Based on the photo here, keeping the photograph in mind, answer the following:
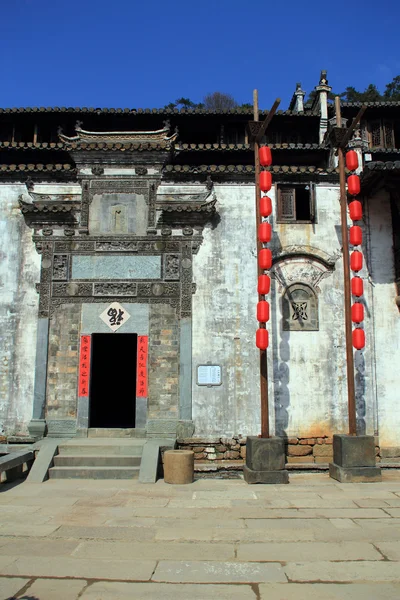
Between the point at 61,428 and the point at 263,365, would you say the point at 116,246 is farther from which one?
the point at 263,365

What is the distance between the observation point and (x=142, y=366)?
10.4m

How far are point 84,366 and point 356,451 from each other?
18.7 feet

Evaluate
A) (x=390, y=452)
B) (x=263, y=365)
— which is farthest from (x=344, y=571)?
(x=390, y=452)

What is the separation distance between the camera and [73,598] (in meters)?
3.97

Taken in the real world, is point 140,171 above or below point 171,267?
above

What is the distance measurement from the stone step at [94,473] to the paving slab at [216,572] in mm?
4093

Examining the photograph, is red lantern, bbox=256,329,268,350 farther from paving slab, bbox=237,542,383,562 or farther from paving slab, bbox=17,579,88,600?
paving slab, bbox=17,579,88,600

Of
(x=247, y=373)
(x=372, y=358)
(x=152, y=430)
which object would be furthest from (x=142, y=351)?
(x=372, y=358)

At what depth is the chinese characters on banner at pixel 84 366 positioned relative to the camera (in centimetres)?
1034

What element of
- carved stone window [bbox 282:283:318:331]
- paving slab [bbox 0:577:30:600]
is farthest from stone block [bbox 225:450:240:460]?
paving slab [bbox 0:577:30:600]

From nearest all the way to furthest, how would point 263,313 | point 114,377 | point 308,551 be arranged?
point 308,551 → point 263,313 → point 114,377

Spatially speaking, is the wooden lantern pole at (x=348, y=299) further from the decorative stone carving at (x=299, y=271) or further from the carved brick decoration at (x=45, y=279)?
the carved brick decoration at (x=45, y=279)

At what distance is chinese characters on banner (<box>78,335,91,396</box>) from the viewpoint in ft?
33.9

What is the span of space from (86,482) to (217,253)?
17.8 feet
